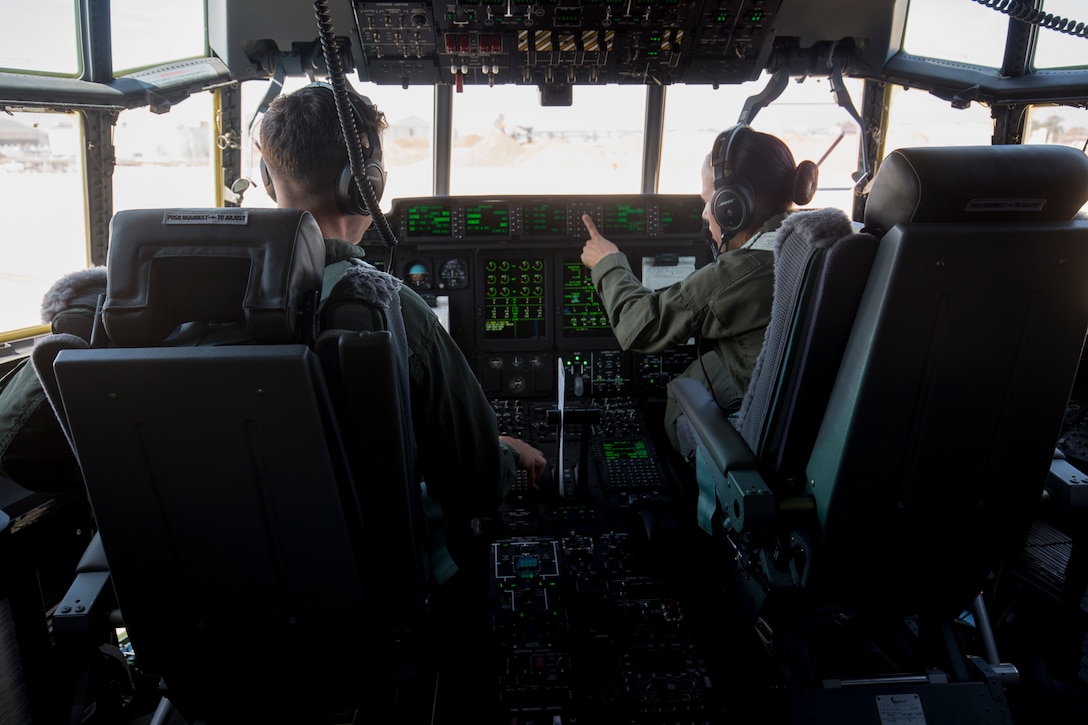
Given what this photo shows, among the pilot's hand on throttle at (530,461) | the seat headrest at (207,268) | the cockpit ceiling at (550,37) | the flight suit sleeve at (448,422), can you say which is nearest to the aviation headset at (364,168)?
the flight suit sleeve at (448,422)

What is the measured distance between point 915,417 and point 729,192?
912 mm

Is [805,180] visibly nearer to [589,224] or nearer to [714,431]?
[589,224]

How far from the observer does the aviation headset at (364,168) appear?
1220 mm

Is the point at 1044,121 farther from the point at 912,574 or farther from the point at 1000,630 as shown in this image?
the point at 912,574

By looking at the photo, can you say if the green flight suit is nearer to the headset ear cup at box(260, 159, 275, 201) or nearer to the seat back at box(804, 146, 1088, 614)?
the seat back at box(804, 146, 1088, 614)

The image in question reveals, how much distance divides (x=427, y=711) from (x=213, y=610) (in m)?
0.61

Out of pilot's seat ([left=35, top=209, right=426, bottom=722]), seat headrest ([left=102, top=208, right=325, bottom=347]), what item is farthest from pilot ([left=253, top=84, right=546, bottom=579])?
seat headrest ([left=102, top=208, right=325, bottom=347])

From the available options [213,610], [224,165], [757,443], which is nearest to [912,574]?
[757,443]

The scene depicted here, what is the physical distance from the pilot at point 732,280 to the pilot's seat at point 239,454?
1.00m

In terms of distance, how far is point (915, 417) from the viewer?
117 centimetres

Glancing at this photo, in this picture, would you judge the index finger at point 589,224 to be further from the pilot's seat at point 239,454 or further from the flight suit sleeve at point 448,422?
the pilot's seat at point 239,454

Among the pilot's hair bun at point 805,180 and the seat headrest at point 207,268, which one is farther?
the pilot's hair bun at point 805,180

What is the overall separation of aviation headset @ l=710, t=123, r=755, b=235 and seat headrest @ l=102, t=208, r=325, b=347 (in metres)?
1.28

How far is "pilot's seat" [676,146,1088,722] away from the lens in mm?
1058
